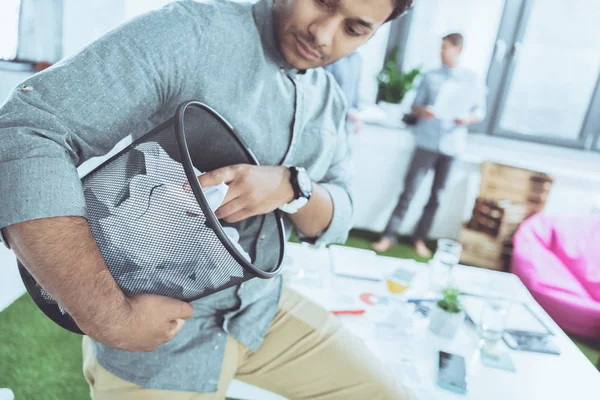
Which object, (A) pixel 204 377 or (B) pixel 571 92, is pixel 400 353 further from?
(B) pixel 571 92

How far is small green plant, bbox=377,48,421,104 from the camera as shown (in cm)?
347

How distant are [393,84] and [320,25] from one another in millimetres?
2751

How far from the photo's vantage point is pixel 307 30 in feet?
2.99

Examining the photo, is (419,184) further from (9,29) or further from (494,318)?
(9,29)

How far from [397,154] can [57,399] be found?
2651 millimetres

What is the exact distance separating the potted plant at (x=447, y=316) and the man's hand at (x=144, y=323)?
912mm

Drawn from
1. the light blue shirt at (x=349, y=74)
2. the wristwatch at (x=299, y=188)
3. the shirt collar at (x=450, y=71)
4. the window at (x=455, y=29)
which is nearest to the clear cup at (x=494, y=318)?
the wristwatch at (x=299, y=188)

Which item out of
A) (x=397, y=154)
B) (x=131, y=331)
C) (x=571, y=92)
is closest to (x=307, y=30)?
(x=131, y=331)

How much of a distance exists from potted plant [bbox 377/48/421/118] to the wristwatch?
275 cm

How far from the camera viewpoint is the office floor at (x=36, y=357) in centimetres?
155

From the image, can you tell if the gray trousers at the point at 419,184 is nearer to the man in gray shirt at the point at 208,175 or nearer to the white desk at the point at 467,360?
the white desk at the point at 467,360

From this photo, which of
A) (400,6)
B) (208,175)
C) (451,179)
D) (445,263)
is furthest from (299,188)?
(451,179)

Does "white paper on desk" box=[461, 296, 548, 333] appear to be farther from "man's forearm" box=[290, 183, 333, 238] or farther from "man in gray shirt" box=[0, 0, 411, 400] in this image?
"man's forearm" box=[290, 183, 333, 238]

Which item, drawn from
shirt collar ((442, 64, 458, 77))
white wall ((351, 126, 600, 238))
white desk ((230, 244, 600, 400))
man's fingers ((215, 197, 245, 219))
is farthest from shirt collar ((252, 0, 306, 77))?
shirt collar ((442, 64, 458, 77))
